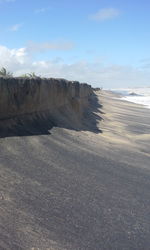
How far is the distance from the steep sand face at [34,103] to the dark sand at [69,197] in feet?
2.57

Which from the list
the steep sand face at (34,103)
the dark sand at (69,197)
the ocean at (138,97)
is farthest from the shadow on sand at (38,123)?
the ocean at (138,97)

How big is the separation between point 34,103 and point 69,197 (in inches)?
220

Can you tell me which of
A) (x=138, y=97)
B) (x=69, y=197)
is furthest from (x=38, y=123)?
(x=138, y=97)

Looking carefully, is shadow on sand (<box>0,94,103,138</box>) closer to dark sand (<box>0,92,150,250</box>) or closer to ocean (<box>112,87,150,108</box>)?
dark sand (<box>0,92,150,250</box>)

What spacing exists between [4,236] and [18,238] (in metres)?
0.18

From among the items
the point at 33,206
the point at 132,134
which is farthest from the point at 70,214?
the point at 132,134

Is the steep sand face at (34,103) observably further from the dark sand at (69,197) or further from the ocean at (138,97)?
the ocean at (138,97)

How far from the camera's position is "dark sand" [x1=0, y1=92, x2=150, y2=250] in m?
6.16

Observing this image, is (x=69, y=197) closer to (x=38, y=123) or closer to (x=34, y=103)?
(x=38, y=123)

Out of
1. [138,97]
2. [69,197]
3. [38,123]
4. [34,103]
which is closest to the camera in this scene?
[69,197]

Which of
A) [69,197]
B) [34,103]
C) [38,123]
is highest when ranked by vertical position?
[34,103]

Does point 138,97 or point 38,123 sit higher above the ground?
point 38,123

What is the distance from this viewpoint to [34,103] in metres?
12.8

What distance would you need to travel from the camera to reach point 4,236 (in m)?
5.70
